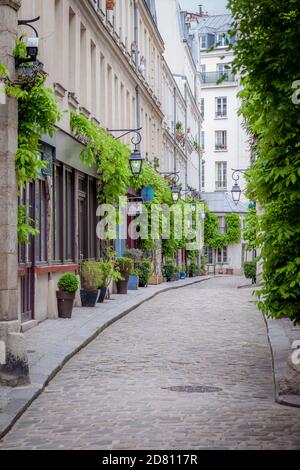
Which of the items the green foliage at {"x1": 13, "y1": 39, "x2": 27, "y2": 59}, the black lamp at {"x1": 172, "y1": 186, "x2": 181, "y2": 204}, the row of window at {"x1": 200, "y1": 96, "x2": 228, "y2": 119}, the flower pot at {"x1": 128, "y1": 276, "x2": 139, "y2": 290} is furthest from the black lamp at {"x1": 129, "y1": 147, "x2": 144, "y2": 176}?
the row of window at {"x1": 200, "y1": 96, "x2": 228, "y2": 119}

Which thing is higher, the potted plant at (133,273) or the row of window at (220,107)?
the row of window at (220,107)

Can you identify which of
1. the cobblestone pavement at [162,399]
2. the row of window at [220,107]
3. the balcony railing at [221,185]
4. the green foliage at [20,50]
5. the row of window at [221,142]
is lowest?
the cobblestone pavement at [162,399]

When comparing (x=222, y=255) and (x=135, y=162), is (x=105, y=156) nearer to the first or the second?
(x=135, y=162)

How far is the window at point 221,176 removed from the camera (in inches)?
2891

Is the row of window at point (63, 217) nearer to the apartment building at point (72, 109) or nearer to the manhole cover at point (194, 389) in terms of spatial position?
the apartment building at point (72, 109)

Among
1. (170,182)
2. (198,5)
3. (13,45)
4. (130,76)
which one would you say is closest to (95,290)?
(13,45)

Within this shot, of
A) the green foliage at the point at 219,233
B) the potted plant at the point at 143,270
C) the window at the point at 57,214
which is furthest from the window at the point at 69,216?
the green foliage at the point at 219,233

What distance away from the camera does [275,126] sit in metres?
8.51

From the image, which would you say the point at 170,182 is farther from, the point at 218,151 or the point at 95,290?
the point at 218,151

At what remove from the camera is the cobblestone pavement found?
23.9 ft

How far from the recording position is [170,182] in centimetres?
4009

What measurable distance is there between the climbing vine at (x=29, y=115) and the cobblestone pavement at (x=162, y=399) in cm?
226

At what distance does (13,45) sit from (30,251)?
657cm

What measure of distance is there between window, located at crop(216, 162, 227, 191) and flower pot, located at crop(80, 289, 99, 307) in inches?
2110
